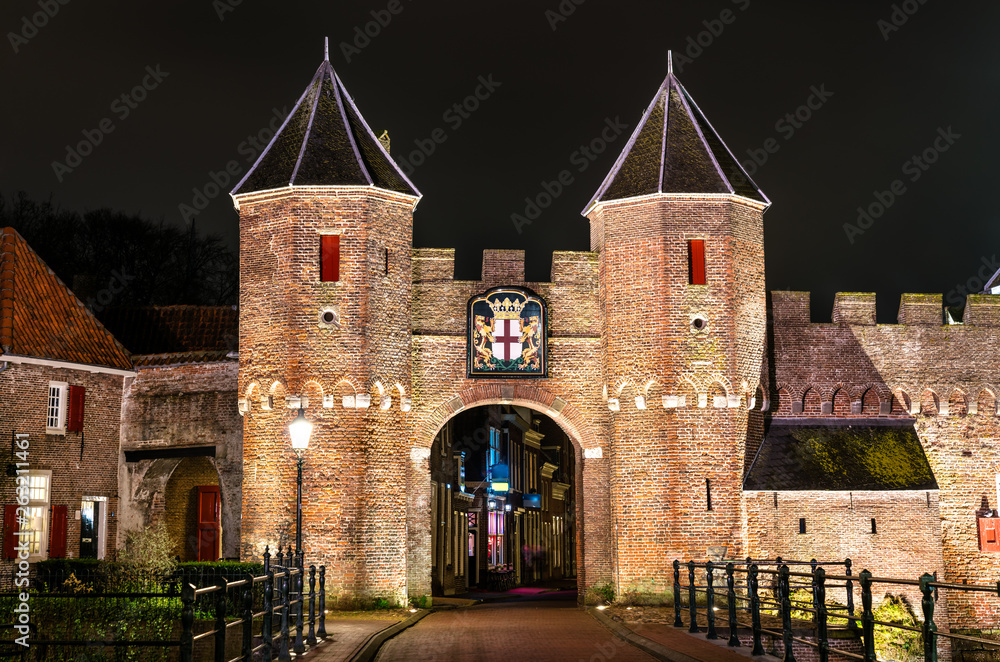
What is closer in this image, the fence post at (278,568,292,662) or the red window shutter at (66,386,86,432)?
the fence post at (278,568,292,662)

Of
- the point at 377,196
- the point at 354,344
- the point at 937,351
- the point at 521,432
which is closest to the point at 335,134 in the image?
the point at 377,196

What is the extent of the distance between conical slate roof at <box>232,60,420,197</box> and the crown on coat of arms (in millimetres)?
2877

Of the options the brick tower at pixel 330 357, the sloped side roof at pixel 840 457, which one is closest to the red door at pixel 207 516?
the brick tower at pixel 330 357

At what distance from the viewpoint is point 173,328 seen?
28328 millimetres

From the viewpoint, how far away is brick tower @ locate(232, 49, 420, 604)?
21531 millimetres

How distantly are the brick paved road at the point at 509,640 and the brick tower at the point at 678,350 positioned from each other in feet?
8.46

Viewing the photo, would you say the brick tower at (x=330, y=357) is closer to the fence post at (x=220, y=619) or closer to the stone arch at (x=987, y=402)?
the stone arch at (x=987, y=402)

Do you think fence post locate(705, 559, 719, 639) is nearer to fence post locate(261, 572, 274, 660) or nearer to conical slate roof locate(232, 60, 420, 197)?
fence post locate(261, 572, 274, 660)

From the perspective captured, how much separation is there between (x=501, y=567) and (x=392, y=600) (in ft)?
48.8

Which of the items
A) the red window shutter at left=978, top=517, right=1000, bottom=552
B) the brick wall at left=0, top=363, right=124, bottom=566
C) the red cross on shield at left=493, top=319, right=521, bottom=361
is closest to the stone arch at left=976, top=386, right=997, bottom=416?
the red window shutter at left=978, top=517, right=1000, bottom=552

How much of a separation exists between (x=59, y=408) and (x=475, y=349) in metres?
9.31

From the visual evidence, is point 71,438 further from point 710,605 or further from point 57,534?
point 710,605

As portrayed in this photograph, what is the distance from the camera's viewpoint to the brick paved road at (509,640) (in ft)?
44.3

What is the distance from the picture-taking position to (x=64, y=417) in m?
24.5
